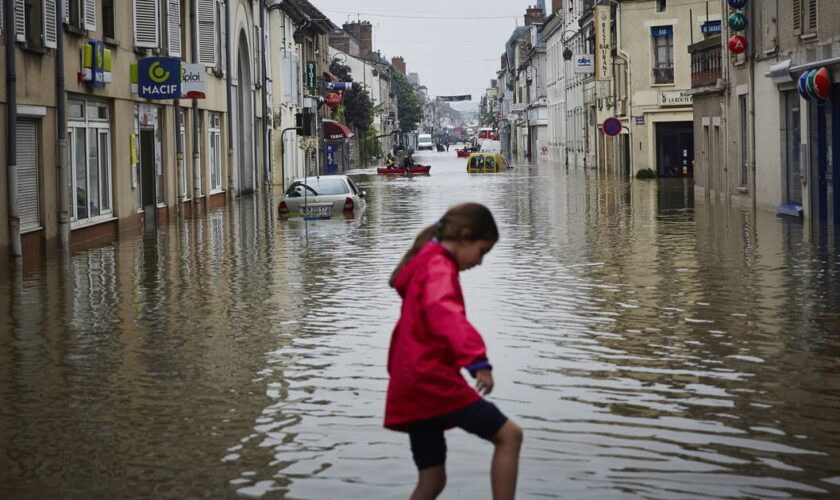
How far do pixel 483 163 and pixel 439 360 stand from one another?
70.9m

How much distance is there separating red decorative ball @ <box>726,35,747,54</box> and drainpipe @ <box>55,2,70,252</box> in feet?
50.7

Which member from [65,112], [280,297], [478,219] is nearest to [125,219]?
[65,112]

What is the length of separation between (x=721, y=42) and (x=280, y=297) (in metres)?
23.4

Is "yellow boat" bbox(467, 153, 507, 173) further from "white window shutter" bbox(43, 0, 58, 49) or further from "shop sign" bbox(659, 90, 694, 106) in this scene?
"white window shutter" bbox(43, 0, 58, 49)

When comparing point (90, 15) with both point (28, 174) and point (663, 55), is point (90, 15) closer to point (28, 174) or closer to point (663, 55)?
point (28, 174)

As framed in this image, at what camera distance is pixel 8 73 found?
20.6 meters

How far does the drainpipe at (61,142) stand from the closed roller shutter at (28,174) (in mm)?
746

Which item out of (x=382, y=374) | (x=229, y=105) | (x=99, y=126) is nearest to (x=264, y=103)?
(x=229, y=105)

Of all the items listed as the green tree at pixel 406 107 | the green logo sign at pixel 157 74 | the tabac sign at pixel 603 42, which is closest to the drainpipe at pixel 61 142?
the green logo sign at pixel 157 74

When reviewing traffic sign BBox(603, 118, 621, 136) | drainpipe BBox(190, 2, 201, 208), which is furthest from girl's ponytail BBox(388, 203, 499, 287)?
traffic sign BBox(603, 118, 621, 136)

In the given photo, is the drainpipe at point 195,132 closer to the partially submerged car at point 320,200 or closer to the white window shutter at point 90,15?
the partially submerged car at point 320,200

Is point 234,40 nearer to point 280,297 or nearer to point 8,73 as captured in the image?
point 8,73

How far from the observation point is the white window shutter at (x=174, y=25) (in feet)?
111

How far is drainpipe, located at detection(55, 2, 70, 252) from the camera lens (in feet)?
76.7
